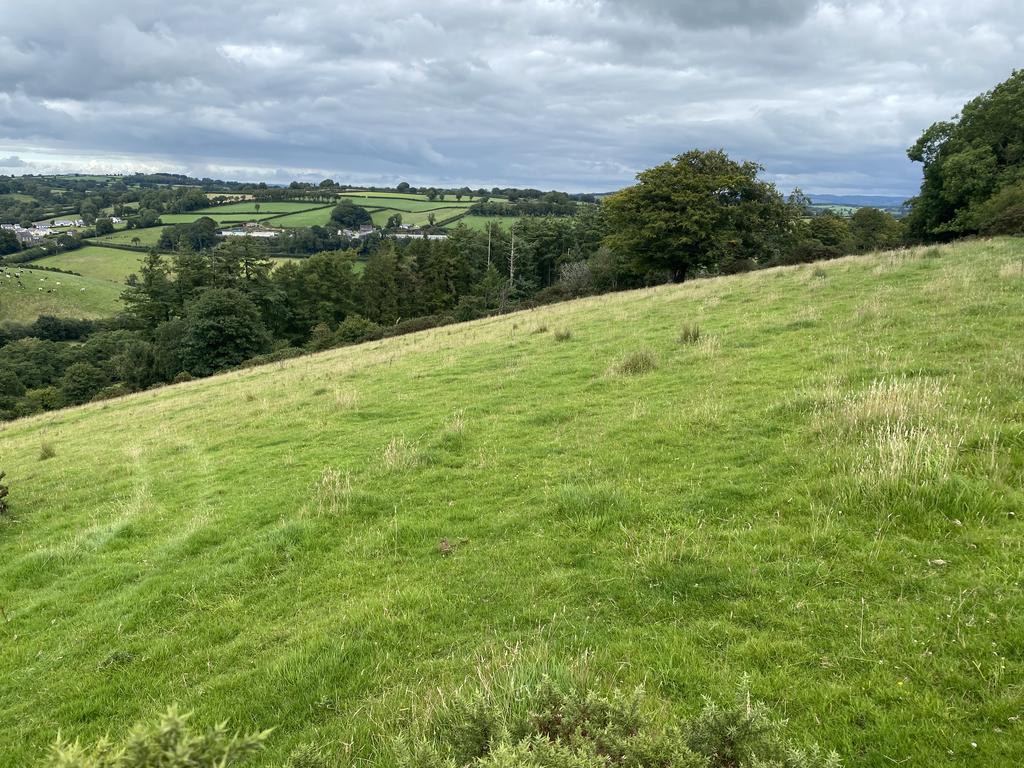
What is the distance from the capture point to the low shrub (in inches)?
528

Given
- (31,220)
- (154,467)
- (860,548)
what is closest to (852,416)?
(860,548)

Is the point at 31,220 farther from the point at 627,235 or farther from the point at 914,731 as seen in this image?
the point at 914,731

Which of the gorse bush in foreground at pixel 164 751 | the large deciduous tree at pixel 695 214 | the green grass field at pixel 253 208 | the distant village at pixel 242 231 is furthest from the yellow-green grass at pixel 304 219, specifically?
the gorse bush in foreground at pixel 164 751

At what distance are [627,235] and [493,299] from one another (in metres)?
31.0

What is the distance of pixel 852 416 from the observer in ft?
25.0

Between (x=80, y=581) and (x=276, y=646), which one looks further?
(x=80, y=581)

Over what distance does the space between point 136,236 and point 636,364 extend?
486ft

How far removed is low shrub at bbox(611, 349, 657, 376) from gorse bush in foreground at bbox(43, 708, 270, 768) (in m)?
11.9

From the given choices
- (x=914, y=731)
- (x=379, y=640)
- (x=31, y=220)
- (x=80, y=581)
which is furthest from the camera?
(x=31, y=220)

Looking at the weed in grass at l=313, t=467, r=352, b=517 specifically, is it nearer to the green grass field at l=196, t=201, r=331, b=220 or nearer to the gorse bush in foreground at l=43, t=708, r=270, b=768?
the gorse bush in foreground at l=43, t=708, r=270, b=768

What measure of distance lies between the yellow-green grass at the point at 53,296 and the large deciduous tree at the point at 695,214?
9432cm

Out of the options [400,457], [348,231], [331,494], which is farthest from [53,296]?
[331,494]

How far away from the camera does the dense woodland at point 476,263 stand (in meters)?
38.6

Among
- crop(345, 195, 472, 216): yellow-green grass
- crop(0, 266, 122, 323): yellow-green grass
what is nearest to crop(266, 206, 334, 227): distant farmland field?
crop(345, 195, 472, 216): yellow-green grass
